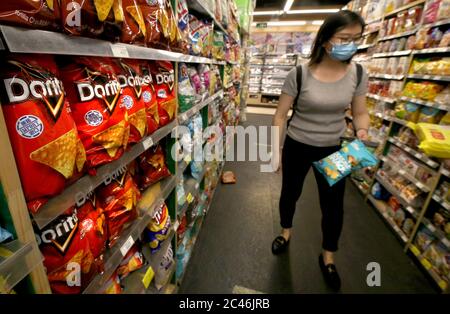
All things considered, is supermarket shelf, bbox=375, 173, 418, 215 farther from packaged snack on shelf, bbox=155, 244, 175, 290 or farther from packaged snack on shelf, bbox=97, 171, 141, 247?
packaged snack on shelf, bbox=97, 171, 141, 247

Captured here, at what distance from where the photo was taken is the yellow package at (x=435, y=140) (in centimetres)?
142

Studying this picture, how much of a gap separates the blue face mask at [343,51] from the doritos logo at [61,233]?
1348mm

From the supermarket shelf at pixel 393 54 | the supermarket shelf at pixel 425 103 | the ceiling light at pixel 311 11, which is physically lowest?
the supermarket shelf at pixel 425 103

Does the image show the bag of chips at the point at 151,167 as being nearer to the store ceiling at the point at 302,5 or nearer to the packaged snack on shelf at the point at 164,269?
the packaged snack on shelf at the point at 164,269

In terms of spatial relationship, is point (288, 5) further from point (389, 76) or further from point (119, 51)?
point (119, 51)

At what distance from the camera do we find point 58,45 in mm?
463

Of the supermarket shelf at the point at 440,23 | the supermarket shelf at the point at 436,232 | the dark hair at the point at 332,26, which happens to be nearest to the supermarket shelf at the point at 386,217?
the supermarket shelf at the point at 436,232

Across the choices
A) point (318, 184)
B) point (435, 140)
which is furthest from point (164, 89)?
point (435, 140)

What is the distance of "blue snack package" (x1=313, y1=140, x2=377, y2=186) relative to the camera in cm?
121

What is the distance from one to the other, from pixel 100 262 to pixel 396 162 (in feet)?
9.04

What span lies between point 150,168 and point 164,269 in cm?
62

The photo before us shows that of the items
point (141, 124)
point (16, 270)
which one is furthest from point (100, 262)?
point (141, 124)

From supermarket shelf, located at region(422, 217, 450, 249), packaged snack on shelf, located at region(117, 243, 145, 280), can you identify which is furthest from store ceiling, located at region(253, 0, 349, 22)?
packaged snack on shelf, located at region(117, 243, 145, 280)

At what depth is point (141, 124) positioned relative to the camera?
786 millimetres
